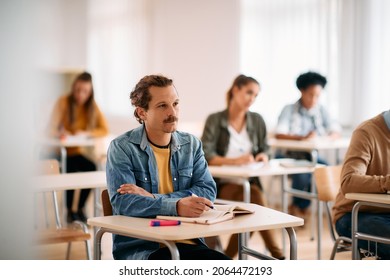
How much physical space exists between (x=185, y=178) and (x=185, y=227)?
0.43 meters

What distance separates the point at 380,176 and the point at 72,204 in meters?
2.80

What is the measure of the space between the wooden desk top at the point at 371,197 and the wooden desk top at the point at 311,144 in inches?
82.7

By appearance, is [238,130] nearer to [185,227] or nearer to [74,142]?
[74,142]

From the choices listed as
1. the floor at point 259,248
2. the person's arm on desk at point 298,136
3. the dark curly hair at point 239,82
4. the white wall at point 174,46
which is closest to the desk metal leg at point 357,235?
the floor at point 259,248

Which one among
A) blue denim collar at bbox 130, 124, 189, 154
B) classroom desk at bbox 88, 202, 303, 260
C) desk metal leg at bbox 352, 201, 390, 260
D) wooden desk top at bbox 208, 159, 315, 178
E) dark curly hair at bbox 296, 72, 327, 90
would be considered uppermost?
dark curly hair at bbox 296, 72, 327, 90

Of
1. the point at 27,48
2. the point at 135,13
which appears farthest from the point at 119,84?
the point at 27,48

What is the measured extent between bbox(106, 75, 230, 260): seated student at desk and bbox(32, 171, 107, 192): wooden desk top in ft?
2.20

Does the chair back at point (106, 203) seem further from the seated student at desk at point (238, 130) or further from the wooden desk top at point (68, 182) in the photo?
the seated student at desk at point (238, 130)

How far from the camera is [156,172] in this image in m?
2.81

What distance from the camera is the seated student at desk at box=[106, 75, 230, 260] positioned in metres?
2.64

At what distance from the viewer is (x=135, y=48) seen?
6.57 meters

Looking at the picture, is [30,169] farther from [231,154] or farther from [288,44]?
[288,44]

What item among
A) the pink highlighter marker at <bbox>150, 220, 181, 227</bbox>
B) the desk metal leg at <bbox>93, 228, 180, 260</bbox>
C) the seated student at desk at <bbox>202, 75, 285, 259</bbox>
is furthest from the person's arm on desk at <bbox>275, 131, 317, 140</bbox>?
the pink highlighter marker at <bbox>150, 220, 181, 227</bbox>

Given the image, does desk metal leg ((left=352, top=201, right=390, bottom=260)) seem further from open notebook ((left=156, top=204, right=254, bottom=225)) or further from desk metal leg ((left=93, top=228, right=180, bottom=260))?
desk metal leg ((left=93, top=228, right=180, bottom=260))
